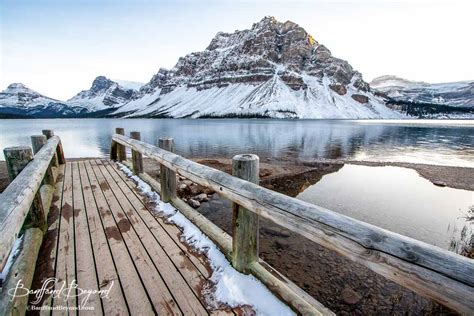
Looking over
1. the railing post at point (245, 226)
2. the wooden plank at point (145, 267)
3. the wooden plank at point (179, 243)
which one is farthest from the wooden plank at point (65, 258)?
the railing post at point (245, 226)

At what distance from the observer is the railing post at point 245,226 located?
8.72ft

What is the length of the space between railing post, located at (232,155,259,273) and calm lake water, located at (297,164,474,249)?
593cm

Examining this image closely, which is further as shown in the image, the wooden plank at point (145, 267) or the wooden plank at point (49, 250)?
the wooden plank at point (49, 250)

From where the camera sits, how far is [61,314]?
7.06 feet

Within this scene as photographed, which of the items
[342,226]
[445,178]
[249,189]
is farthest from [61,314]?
[445,178]

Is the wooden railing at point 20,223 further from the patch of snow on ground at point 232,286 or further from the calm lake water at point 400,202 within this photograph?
the calm lake water at point 400,202

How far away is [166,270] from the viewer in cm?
276

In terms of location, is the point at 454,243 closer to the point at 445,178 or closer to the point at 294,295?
the point at 294,295

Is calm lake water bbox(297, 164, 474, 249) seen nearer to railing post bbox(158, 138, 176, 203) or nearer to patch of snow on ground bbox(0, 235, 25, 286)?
railing post bbox(158, 138, 176, 203)

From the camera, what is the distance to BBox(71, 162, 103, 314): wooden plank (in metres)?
2.30

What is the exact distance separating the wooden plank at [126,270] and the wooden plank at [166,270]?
0.23 metres

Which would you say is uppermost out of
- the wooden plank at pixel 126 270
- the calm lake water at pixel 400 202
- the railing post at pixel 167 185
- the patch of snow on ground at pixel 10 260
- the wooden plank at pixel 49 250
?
the railing post at pixel 167 185

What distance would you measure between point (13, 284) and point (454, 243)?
8.43 m

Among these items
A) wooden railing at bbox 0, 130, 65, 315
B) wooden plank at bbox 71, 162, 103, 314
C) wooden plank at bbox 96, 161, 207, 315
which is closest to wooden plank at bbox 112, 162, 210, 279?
wooden plank at bbox 96, 161, 207, 315
